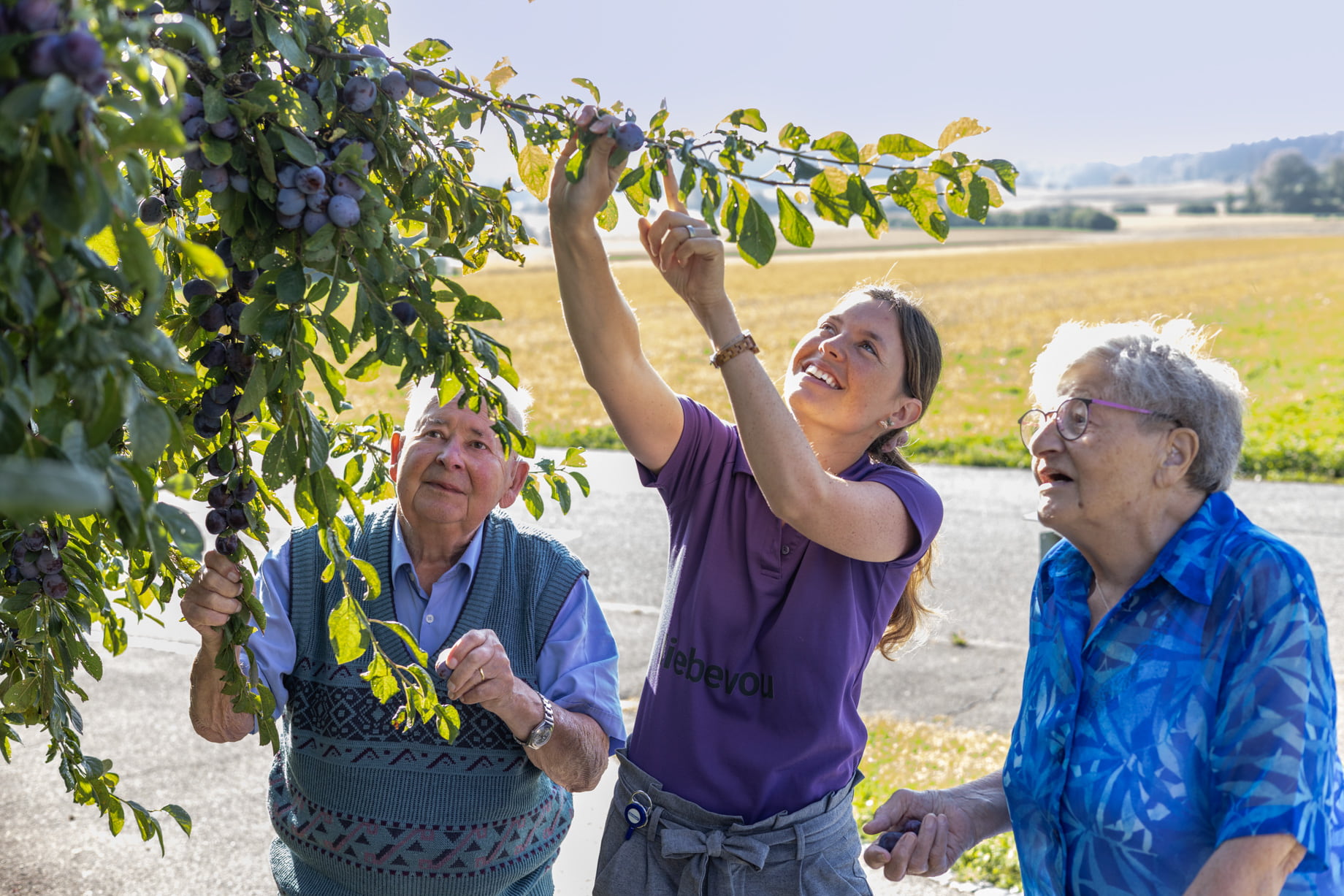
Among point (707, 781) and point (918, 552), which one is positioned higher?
point (918, 552)

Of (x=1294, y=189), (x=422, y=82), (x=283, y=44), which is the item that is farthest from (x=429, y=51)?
(x=1294, y=189)

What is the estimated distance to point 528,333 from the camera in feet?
88.3

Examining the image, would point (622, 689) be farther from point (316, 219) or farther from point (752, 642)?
point (316, 219)

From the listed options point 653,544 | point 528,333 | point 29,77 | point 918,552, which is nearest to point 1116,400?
point 918,552

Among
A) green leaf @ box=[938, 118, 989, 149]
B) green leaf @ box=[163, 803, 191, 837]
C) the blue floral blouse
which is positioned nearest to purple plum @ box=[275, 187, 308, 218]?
green leaf @ box=[938, 118, 989, 149]

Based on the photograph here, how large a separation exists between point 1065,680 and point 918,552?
344mm

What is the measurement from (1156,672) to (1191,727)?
10cm

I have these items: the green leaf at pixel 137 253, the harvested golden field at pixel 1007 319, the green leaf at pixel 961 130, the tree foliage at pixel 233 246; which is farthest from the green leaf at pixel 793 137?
the green leaf at pixel 137 253

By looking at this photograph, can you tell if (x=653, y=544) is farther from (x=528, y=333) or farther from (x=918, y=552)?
(x=528, y=333)

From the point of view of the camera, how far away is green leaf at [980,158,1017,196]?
1.32 m

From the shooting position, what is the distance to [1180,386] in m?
2.01

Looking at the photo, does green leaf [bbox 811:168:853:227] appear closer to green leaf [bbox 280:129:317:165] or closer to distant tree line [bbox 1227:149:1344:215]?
green leaf [bbox 280:129:317:165]

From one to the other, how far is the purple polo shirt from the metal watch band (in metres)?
0.34

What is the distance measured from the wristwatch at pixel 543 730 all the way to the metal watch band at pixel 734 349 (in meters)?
0.72
